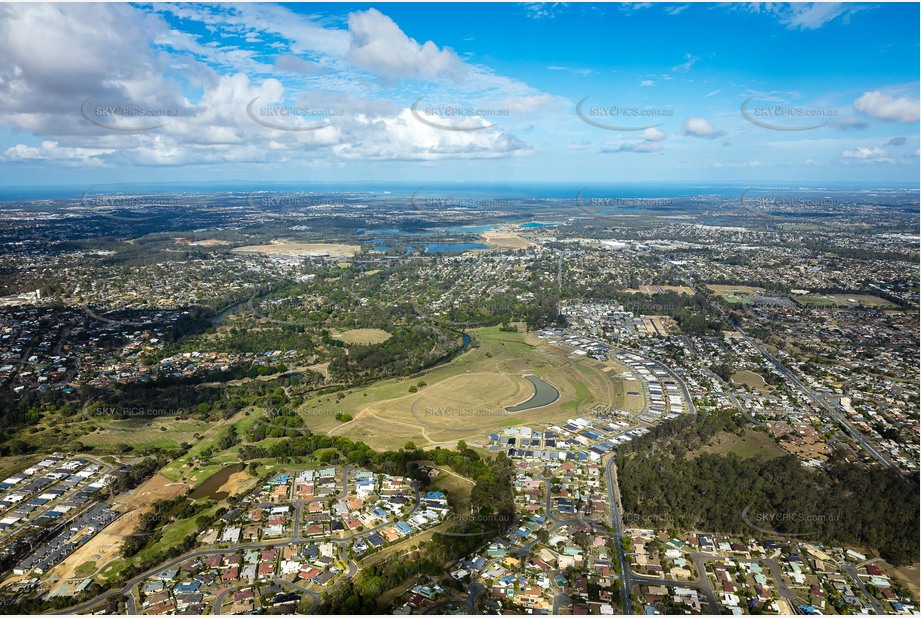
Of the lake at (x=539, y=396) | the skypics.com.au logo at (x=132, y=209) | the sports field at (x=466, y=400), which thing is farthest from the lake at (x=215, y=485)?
the skypics.com.au logo at (x=132, y=209)

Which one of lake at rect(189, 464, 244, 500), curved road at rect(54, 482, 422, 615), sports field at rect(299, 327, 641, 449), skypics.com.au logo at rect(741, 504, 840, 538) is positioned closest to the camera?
curved road at rect(54, 482, 422, 615)

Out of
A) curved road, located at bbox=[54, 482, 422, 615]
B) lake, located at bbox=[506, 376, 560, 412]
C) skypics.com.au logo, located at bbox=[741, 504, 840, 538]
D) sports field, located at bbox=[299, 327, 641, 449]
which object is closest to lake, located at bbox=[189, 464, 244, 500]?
curved road, located at bbox=[54, 482, 422, 615]

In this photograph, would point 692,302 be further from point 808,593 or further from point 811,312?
point 808,593

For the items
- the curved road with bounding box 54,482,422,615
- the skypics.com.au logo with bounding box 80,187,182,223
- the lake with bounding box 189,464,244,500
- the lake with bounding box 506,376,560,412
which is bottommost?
the lake with bounding box 189,464,244,500

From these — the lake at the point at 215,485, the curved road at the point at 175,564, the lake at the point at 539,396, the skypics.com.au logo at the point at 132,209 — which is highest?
the skypics.com.au logo at the point at 132,209

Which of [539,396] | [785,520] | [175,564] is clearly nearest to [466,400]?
[539,396]

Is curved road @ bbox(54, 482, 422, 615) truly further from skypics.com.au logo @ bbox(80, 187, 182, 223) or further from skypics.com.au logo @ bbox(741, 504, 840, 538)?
skypics.com.au logo @ bbox(80, 187, 182, 223)

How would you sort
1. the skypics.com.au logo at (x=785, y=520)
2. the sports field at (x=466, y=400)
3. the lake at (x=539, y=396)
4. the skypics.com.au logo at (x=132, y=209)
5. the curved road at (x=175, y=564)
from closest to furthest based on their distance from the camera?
the curved road at (x=175, y=564)
the skypics.com.au logo at (x=785, y=520)
the sports field at (x=466, y=400)
the lake at (x=539, y=396)
the skypics.com.au logo at (x=132, y=209)

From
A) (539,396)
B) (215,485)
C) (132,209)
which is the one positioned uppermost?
(132,209)

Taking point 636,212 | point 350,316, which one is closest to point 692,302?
point 350,316

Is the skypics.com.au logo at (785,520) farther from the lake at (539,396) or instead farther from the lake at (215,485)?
the lake at (215,485)

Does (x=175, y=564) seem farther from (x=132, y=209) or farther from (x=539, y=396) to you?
(x=132, y=209)
